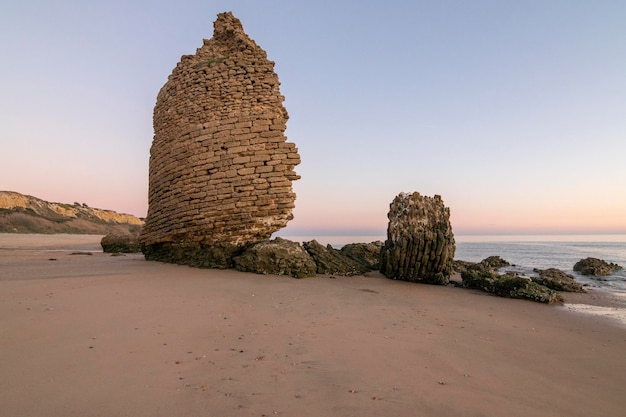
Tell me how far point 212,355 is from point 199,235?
21.6 feet

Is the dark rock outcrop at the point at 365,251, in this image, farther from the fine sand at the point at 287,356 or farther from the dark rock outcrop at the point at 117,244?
the dark rock outcrop at the point at 117,244

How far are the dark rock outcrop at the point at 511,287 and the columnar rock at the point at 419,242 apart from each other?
30.9 inches

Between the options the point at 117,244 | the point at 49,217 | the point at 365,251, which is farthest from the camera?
the point at 49,217

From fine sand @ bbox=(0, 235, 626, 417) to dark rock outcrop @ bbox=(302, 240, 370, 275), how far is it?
3456 mm

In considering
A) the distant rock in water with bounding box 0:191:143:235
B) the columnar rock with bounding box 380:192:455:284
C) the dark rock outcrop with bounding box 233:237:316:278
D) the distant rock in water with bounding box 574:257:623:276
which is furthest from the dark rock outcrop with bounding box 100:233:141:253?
the distant rock in water with bounding box 0:191:143:235

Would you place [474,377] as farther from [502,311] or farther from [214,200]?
[214,200]

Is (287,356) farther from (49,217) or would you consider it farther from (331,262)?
(49,217)

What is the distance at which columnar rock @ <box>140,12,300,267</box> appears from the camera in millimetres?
8984

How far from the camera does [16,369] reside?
2.75 meters

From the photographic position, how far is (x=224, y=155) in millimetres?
Answer: 9086

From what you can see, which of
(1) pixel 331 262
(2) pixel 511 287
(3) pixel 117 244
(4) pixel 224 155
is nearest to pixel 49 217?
(3) pixel 117 244

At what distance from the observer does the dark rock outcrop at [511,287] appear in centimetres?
715

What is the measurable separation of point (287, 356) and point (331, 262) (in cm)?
661

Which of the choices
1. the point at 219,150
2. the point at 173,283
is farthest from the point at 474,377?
the point at 219,150
